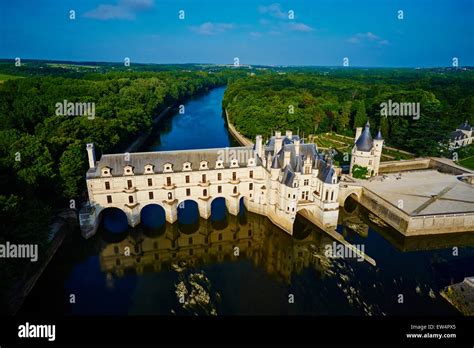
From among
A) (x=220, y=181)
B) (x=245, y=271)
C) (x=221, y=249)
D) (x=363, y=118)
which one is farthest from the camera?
(x=363, y=118)

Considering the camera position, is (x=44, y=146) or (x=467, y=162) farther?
(x=467, y=162)

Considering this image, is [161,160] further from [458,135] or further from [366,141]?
[458,135]

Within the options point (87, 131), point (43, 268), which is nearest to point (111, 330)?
point (43, 268)

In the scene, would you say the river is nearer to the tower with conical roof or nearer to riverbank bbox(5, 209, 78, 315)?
riverbank bbox(5, 209, 78, 315)

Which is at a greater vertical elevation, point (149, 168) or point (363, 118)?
point (363, 118)

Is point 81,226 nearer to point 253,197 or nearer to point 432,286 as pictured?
point 253,197

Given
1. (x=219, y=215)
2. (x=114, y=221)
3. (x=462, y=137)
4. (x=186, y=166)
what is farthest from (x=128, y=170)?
(x=462, y=137)

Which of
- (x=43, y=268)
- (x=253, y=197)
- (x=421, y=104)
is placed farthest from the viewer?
(x=421, y=104)

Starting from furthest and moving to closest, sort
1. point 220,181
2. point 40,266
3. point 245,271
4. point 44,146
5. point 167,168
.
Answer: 1. point 220,181
2. point 44,146
3. point 167,168
4. point 245,271
5. point 40,266
